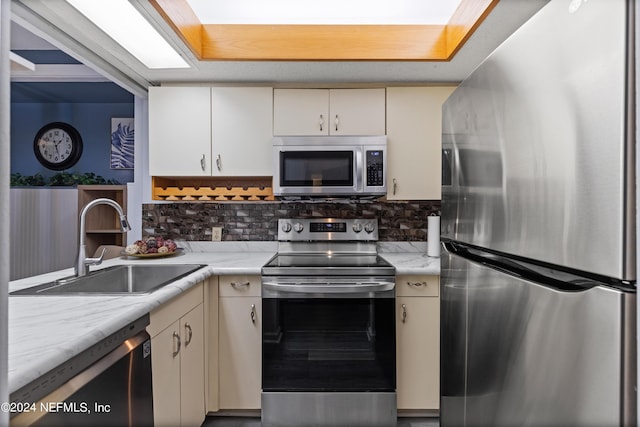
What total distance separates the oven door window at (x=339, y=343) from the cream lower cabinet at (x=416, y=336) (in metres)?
0.09

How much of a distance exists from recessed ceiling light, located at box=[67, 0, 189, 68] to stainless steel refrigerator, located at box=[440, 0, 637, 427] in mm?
1412

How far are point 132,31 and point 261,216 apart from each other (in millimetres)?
1321

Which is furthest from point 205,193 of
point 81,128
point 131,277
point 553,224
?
point 81,128

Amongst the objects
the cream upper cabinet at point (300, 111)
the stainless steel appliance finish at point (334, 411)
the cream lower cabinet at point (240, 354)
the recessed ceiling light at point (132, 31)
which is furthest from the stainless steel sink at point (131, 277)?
the recessed ceiling light at point (132, 31)

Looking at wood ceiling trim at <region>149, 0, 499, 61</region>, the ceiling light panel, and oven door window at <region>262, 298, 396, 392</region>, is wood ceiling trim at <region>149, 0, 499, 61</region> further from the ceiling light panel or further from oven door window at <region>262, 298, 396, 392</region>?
oven door window at <region>262, 298, 396, 392</region>

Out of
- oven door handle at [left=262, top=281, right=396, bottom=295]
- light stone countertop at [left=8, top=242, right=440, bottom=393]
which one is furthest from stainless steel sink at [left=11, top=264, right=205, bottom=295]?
oven door handle at [left=262, top=281, right=396, bottom=295]

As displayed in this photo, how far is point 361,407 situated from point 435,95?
189 cm

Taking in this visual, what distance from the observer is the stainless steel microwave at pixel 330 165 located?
6.96ft

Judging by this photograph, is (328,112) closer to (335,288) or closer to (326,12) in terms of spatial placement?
(326,12)

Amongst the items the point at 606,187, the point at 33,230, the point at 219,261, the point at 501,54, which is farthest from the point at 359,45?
the point at 33,230

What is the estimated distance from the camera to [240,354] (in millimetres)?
1881

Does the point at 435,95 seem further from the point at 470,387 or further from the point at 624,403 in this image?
the point at 624,403

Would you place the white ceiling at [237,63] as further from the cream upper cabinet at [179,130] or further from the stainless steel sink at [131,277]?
the stainless steel sink at [131,277]

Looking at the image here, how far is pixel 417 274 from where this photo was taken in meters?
1.86
